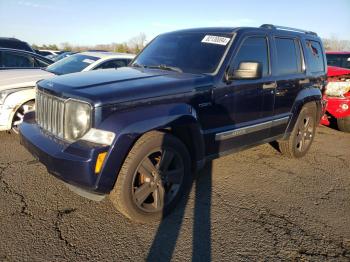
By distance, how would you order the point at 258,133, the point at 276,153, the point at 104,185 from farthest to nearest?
the point at 276,153 < the point at 258,133 < the point at 104,185

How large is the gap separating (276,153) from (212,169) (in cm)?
158

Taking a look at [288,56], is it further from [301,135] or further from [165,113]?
[165,113]

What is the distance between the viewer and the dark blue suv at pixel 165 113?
276 cm

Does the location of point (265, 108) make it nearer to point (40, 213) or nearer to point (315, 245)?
point (315, 245)

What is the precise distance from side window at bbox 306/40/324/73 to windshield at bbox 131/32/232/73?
2.02 meters

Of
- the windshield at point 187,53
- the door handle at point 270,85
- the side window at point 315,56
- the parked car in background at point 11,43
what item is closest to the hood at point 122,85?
the windshield at point 187,53

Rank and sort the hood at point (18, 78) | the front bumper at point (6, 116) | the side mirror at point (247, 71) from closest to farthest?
the side mirror at point (247, 71) → the front bumper at point (6, 116) → the hood at point (18, 78)

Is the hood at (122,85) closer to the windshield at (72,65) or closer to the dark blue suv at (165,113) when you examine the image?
the dark blue suv at (165,113)

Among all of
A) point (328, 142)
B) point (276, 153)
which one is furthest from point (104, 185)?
point (328, 142)

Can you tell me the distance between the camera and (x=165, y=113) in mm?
3086

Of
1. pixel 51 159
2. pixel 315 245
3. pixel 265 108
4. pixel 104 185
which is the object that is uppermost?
pixel 265 108

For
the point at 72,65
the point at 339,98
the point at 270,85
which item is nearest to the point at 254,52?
the point at 270,85

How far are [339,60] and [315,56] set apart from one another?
4.73m

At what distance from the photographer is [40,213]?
3232 mm
